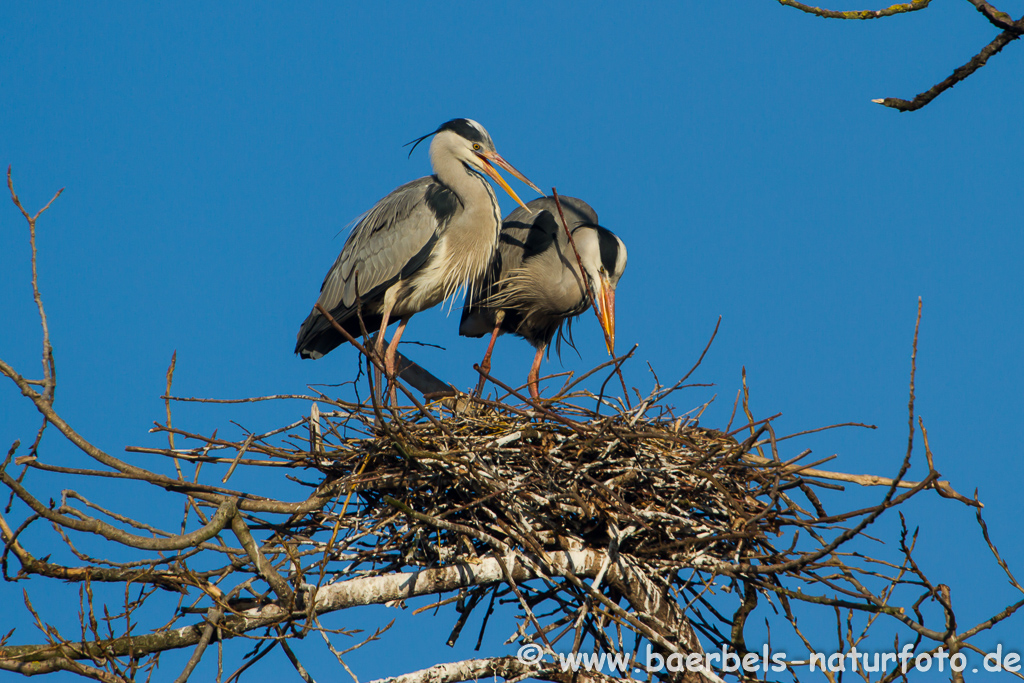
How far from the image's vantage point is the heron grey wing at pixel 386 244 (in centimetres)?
525

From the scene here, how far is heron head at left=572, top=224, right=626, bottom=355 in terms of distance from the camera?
18.0ft

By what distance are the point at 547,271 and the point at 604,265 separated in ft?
1.24

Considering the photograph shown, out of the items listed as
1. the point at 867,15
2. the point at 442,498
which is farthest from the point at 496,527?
A: the point at 867,15

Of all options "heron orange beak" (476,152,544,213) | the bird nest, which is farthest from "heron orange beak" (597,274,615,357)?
the bird nest

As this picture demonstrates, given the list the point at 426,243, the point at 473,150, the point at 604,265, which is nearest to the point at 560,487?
the point at 426,243

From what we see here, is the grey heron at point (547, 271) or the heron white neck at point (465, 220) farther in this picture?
the grey heron at point (547, 271)

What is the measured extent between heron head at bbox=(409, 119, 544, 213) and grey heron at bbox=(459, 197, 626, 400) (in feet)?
0.84

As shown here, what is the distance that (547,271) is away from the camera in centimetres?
569

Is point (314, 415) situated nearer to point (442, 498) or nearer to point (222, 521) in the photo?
point (442, 498)

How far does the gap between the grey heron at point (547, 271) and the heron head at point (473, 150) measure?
26 centimetres

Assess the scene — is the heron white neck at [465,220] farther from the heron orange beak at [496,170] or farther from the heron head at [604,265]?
the heron head at [604,265]

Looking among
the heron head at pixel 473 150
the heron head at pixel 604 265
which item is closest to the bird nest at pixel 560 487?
the heron head at pixel 604 265

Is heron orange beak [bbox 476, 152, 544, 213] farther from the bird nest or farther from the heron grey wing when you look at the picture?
the bird nest

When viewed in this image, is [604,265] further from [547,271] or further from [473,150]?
[473,150]
